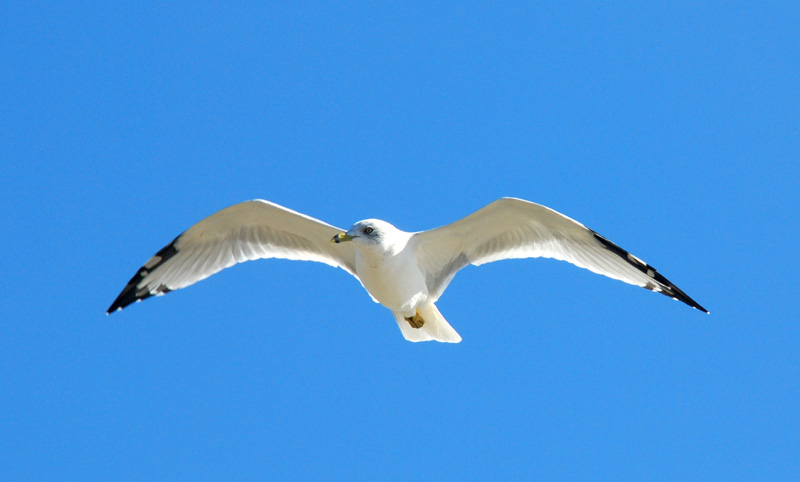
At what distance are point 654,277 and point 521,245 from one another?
1.18m

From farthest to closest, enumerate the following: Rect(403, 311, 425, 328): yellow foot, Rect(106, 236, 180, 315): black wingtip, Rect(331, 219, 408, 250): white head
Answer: Rect(106, 236, 180, 315): black wingtip < Rect(403, 311, 425, 328): yellow foot < Rect(331, 219, 408, 250): white head

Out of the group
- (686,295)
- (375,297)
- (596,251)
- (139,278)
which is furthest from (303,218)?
(686,295)

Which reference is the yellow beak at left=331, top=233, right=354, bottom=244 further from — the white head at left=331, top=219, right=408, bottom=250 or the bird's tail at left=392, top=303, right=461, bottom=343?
the bird's tail at left=392, top=303, right=461, bottom=343

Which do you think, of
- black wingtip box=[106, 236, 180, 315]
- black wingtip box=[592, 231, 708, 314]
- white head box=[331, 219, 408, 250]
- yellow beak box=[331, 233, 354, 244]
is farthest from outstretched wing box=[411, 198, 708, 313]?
black wingtip box=[106, 236, 180, 315]

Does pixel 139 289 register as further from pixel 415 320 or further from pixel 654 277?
pixel 654 277

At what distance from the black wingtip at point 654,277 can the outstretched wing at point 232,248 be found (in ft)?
7.29

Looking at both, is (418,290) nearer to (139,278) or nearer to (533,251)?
(533,251)

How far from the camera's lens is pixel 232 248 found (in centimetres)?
768

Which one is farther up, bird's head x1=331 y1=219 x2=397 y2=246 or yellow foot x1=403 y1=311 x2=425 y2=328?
bird's head x1=331 y1=219 x2=397 y2=246

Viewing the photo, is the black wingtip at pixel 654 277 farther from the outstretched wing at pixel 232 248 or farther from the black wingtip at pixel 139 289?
the black wingtip at pixel 139 289

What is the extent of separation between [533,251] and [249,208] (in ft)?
8.17

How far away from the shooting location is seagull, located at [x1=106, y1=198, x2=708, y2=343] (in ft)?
22.8

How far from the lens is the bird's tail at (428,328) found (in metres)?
7.40

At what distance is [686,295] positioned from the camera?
7531 mm
